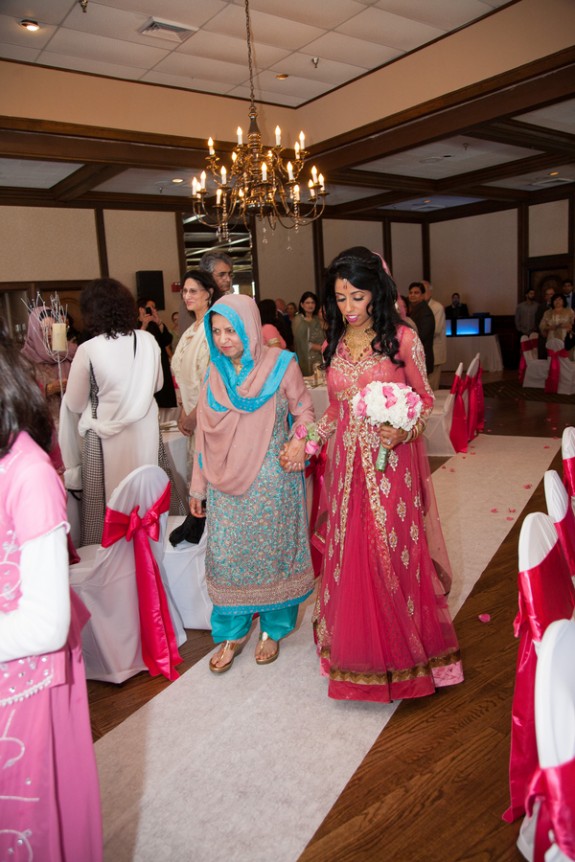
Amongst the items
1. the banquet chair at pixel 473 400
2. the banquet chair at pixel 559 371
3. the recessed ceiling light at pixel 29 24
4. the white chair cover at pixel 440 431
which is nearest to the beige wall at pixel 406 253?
the banquet chair at pixel 559 371

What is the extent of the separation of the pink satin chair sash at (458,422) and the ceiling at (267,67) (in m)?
2.56

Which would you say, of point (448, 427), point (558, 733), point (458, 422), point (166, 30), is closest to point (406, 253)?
point (458, 422)

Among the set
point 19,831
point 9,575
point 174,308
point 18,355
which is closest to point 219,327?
point 18,355

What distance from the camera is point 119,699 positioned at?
2697 millimetres

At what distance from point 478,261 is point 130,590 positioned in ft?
45.6

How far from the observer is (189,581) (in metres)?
3.16

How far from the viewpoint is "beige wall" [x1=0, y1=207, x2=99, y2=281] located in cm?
970

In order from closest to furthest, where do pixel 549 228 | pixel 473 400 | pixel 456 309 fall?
pixel 473 400 → pixel 549 228 → pixel 456 309

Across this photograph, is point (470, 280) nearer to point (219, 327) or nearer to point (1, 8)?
point (1, 8)

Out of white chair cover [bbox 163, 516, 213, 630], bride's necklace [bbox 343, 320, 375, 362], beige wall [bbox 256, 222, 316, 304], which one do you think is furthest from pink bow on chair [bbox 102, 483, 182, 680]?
beige wall [bbox 256, 222, 316, 304]

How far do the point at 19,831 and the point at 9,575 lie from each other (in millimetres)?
476

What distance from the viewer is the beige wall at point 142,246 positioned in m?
10.8

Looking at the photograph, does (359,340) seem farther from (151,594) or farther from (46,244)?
(46,244)

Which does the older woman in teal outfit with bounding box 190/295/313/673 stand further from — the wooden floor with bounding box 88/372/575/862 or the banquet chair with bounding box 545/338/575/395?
the banquet chair with bounding box 545/338/575/395
